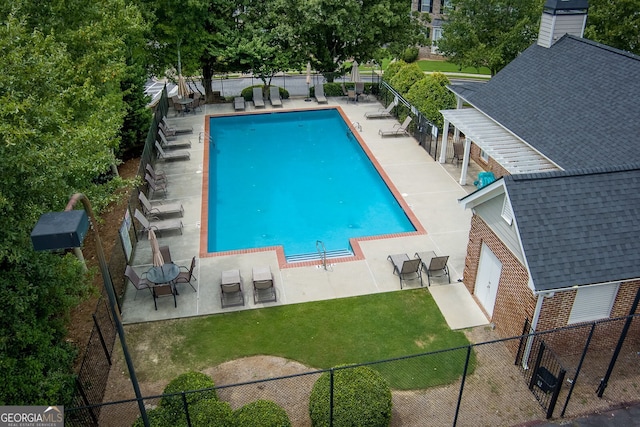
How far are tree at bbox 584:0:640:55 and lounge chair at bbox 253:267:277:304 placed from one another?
21.5 metres

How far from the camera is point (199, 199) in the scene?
21312 millimetres

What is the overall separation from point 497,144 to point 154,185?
1344cm

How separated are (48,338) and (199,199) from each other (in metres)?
11.2

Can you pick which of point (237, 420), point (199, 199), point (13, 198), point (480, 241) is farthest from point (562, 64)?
point (13, 198)

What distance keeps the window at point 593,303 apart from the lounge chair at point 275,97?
23.7m

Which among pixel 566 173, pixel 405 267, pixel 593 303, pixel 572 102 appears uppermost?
pixel 566 173

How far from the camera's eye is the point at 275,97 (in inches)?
1307

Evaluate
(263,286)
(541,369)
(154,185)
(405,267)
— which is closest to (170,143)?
(154,185)

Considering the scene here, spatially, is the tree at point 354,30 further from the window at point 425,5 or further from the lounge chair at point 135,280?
the window at point 425,5

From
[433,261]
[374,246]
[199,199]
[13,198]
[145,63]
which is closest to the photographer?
[13,198]

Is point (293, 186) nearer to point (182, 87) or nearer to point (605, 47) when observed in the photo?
point (182, 87)

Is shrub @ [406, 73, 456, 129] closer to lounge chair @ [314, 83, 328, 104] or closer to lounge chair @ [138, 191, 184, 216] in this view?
lounge chair @ [314, 83, 328, 104]

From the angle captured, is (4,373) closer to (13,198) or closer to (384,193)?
(13,198)

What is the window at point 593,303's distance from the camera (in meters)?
12.0
